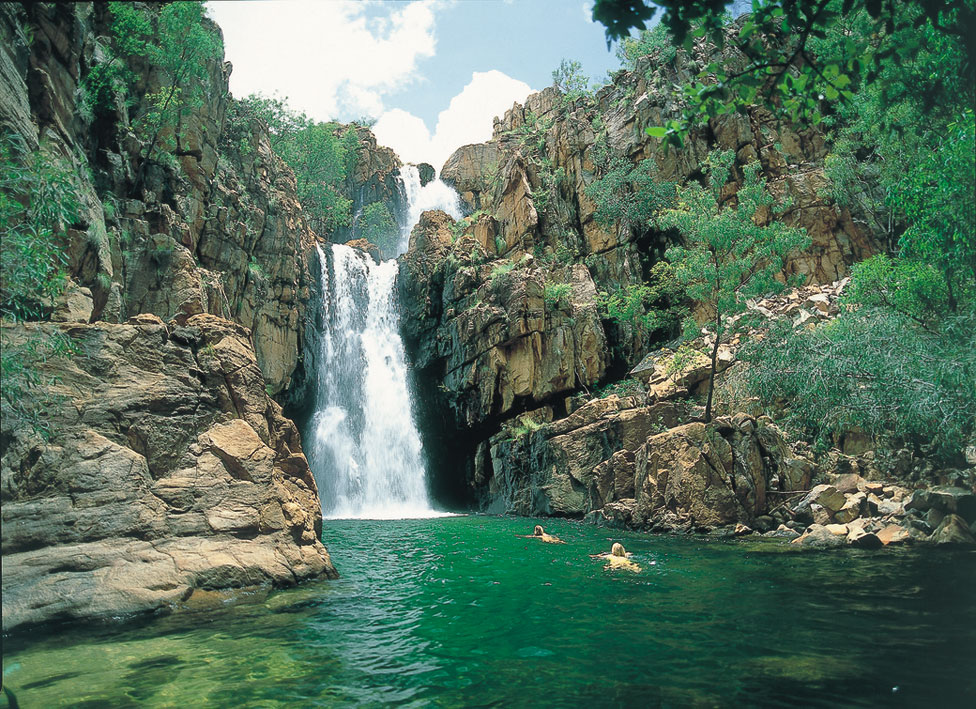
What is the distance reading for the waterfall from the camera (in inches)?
1150

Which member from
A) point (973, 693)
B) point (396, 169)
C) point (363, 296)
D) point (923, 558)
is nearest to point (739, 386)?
point (923, 558)

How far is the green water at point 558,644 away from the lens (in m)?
4.97

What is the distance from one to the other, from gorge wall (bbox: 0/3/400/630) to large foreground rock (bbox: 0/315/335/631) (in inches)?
0.8

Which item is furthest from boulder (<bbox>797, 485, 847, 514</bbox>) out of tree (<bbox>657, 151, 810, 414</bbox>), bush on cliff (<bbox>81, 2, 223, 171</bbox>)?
bush on cliff (<bbox>81, 2, 223, 171</bbox>)

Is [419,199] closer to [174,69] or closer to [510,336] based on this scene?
[510,336]

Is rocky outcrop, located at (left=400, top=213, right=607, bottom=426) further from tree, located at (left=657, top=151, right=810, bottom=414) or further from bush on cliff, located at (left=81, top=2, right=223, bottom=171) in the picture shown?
bush on cliff, located at (left=81, top=2, right=223, bottom=171)

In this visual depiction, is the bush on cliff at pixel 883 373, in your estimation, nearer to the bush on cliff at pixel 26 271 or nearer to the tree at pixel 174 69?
the bush on cliff at pixel 26 271

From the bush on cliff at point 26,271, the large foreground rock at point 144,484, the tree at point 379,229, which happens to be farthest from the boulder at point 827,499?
the tree at point 379,229

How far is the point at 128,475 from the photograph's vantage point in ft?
27.3

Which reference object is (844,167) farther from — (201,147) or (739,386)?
(201,147)

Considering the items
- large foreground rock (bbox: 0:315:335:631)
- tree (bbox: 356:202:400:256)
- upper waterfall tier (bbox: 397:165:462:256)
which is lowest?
large foreground rock (bbox: 0:315:335:631)

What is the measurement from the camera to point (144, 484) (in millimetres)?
8445

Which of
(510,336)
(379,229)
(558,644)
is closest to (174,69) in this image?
(510,336)

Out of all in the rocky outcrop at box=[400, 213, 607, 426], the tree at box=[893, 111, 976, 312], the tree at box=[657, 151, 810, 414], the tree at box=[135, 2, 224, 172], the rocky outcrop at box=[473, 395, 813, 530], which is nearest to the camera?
the tree at box=[893, 111, 976, 312]
